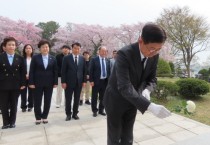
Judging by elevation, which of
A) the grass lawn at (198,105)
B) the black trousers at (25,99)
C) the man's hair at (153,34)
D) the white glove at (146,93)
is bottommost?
the grass lawn at (198,105)

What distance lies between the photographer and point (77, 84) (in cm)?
562

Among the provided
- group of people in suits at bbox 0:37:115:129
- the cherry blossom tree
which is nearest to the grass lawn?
group of people in suits at bbox 0:37:115:129

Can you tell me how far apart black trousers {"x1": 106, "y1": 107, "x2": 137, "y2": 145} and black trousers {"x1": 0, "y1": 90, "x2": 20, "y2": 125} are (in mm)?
2984

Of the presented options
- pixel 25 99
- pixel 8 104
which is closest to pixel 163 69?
pixel 25 99

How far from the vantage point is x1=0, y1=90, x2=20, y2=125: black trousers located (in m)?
4.82

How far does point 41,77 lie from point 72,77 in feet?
2.27

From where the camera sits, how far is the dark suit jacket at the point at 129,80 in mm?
2049

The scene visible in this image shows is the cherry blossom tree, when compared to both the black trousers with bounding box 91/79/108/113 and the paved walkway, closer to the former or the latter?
the black trousers with bounding box 91/79/108/113

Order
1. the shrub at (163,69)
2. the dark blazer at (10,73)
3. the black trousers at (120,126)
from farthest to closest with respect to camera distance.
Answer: the shrub at (163,69) < the dark blazer at (10,73) < the black trousers at (120,126)

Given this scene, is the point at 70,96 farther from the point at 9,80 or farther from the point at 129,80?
the point at 129,80

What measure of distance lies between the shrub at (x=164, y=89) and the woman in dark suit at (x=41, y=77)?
4229mm

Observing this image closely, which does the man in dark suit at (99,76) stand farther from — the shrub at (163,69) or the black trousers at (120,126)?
the shrub at (163,69)

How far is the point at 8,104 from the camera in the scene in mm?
4930

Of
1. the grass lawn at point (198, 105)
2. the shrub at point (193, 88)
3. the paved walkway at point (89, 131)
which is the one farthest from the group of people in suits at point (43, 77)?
the shrub at point (193, 88)
